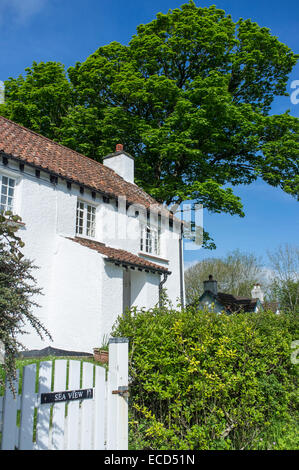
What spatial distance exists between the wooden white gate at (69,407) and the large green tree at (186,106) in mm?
16400

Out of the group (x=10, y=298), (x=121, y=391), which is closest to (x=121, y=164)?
(x=121, y=391)

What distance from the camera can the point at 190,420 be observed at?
549 centimetres

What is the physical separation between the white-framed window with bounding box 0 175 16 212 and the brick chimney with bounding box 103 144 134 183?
9063 mm

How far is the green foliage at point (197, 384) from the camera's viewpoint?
5266mm

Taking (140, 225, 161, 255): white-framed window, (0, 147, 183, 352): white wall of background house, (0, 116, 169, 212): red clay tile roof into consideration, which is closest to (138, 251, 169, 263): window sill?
(140, 225, 161, 255): white-framed window

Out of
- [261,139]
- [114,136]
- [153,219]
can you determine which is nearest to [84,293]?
[153,219]

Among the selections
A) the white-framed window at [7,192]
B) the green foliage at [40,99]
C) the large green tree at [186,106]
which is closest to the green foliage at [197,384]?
the white-framed window at [7,192]

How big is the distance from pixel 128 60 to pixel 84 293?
1709 centimetres

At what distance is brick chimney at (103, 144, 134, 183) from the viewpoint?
20.9 meters

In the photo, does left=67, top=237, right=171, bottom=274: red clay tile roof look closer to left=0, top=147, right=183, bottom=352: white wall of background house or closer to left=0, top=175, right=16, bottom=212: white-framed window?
left=0, top=147, right=183, bottom=352: white wall of background house

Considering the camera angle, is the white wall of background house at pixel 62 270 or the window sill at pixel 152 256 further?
the window sill at pixel 152 256

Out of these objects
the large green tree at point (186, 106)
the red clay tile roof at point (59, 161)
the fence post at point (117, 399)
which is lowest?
the fence post at point (117, 399)

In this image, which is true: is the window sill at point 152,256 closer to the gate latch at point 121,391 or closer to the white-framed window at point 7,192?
the white-framed window at point 7,192
